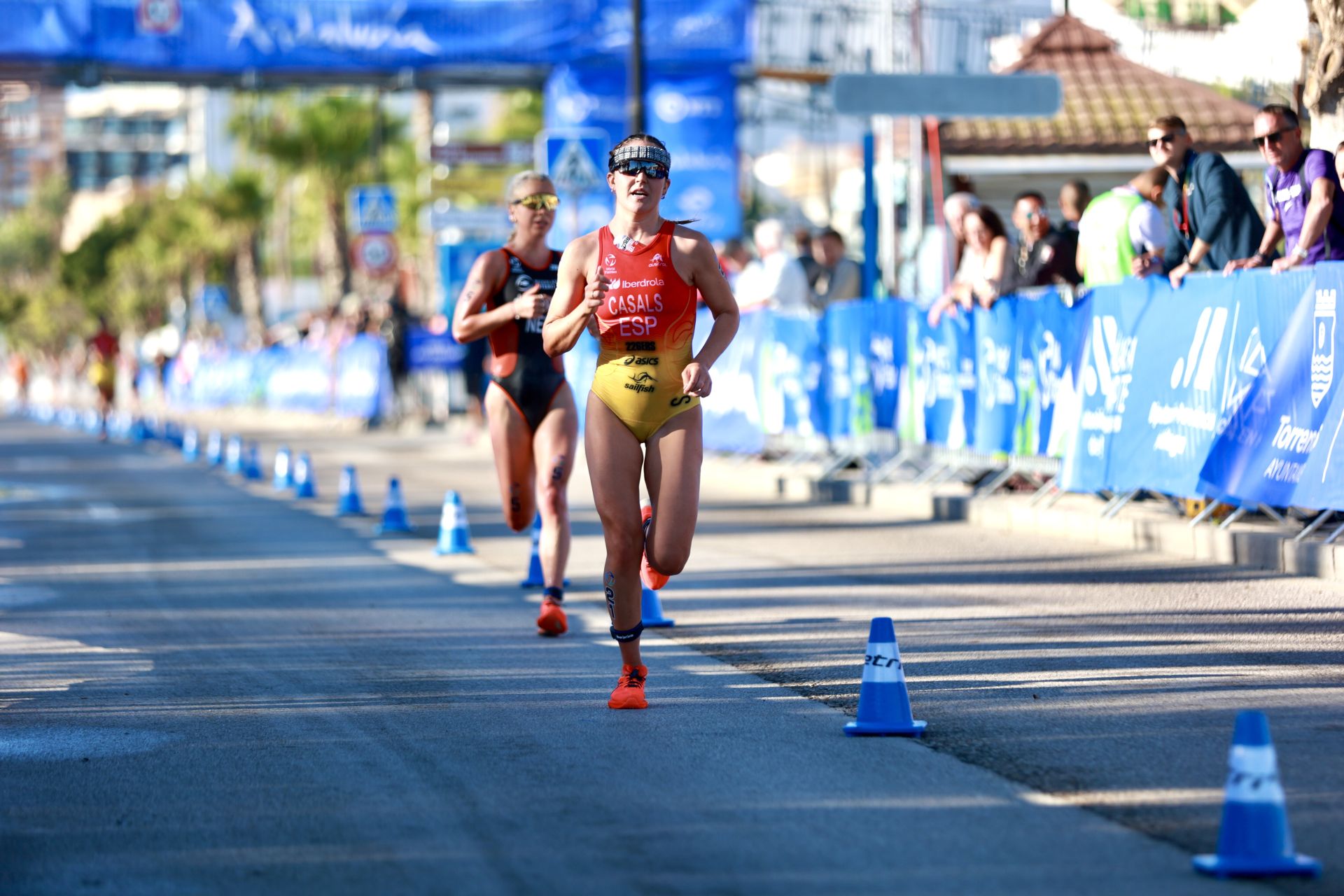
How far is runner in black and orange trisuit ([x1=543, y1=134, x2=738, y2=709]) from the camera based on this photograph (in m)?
7.48

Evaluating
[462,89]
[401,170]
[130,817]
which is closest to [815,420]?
[130,817]

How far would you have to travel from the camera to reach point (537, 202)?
9.96 metres

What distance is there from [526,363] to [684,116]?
21.3 m

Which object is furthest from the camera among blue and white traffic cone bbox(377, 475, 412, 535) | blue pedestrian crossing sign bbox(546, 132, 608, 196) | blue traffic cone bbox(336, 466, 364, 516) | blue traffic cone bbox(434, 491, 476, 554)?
blue pedestrian crossing sign bbox(546, 132, 608, 196)

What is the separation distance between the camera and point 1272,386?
10.8 metres

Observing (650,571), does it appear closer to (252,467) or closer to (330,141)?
(252,467)

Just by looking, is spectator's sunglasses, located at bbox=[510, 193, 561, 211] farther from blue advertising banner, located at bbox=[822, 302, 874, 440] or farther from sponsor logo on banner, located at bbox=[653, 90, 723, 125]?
sponsor logo on banner, located at bbox=[653, 90, 723, 125]

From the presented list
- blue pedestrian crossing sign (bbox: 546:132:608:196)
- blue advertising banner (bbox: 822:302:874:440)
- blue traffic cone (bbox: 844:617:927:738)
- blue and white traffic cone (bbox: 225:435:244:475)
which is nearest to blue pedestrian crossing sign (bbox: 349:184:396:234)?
blue and white traffic cone (bbox: 225:435:244:475)

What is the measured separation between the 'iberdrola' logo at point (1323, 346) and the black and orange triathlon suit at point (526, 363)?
3.85 m

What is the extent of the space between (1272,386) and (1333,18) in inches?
131

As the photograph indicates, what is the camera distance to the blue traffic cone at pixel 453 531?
1380 centimetres

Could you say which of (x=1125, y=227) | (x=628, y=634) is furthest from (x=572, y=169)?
(x=628, y=634)

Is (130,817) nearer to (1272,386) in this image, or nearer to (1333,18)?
(1272,386)

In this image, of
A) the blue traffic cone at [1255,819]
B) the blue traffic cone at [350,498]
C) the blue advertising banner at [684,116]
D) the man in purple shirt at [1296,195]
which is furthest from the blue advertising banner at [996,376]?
the blue advertising banner at [684,116]
